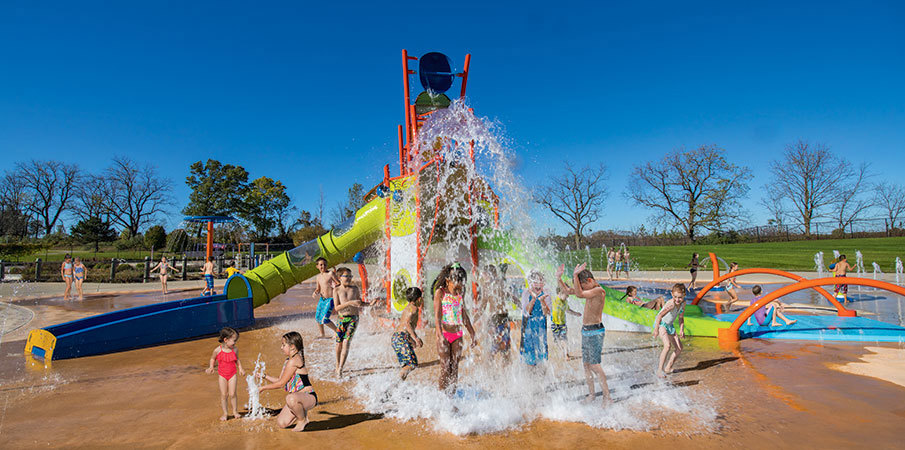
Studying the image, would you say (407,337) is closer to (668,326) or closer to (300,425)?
(300,425)

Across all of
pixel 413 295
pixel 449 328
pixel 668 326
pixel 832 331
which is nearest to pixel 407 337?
pixel 413 295

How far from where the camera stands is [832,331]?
A: 8.52m

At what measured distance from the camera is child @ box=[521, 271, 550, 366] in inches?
226

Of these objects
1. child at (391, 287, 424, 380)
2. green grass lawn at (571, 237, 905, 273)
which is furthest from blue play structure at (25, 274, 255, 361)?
green grass lawn at (571, 237, 905, 273)

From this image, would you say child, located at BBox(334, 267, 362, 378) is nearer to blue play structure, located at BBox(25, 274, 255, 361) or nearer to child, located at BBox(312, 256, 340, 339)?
child, located at BBox(312, 256, 340, 339)

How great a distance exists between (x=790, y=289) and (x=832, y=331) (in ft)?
6.17

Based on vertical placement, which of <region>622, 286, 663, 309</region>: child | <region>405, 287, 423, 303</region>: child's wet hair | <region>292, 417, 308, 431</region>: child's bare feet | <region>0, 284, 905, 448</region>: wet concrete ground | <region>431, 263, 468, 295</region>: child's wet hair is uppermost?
<region>431, 263, 468, 295</region>: child's wet hair

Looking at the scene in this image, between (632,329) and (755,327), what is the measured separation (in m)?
2.33

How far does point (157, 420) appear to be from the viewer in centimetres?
468

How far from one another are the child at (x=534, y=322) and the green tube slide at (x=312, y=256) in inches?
200

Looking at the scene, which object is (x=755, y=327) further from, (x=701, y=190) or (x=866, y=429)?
(x=701, y=190)

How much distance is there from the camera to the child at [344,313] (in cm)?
628

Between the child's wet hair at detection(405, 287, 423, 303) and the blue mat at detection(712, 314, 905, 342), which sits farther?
the blue mat at detection(712, 314, 905, 342)

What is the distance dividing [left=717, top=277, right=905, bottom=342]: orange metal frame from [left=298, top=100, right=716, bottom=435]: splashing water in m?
1.83
